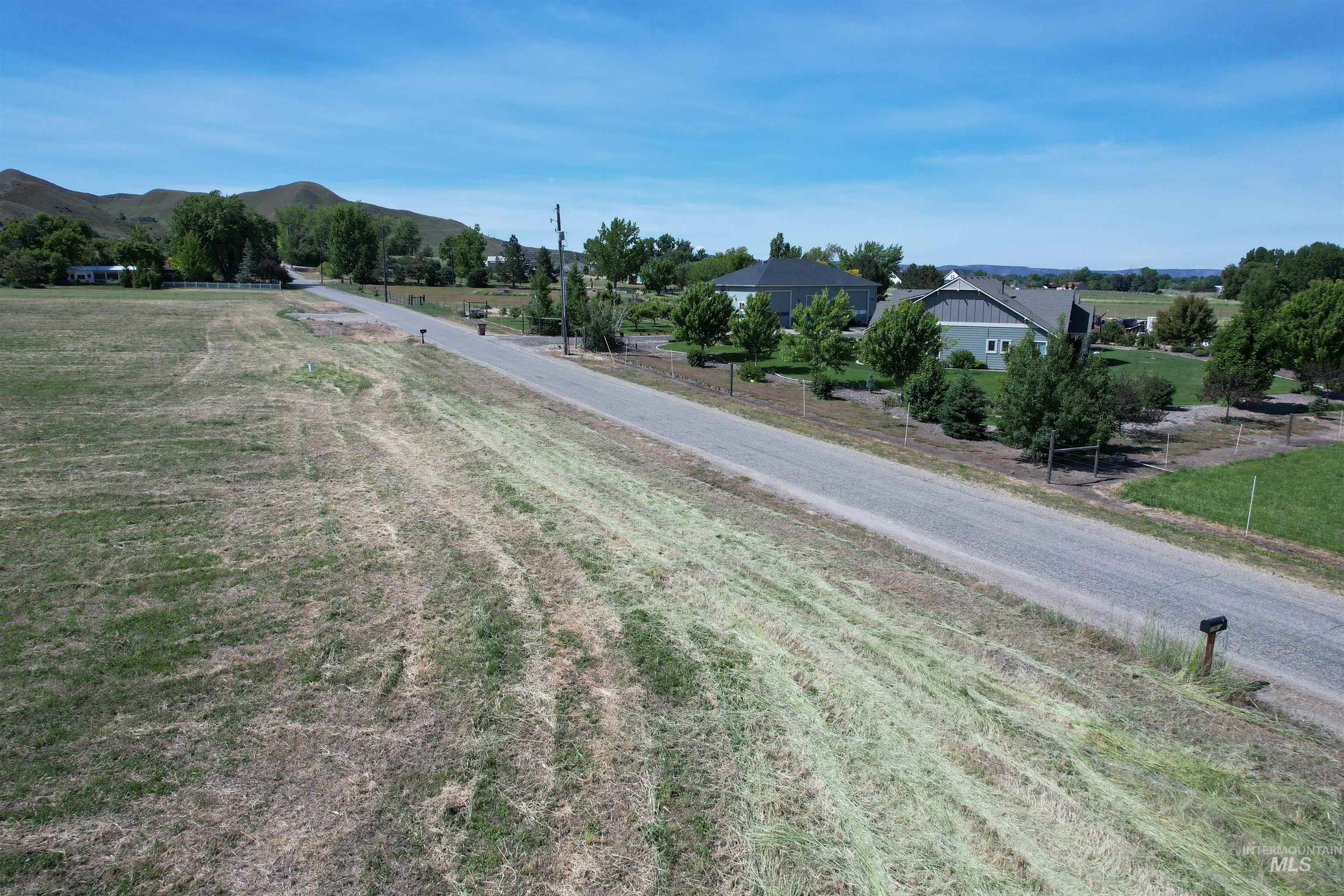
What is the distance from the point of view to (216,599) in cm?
867

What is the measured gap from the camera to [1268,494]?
16.6m

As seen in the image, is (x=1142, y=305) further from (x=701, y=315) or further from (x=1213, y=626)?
(x=1213, y=626)

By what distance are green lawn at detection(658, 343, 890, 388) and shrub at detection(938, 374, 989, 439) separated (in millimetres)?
8112

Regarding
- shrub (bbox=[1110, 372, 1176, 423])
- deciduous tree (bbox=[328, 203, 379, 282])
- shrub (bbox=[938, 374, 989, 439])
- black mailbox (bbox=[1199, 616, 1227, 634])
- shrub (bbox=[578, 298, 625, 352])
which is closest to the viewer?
black mailbox (bbox=[1199, 616, 1227, 634])

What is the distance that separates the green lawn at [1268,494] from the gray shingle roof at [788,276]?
37959 millimetres

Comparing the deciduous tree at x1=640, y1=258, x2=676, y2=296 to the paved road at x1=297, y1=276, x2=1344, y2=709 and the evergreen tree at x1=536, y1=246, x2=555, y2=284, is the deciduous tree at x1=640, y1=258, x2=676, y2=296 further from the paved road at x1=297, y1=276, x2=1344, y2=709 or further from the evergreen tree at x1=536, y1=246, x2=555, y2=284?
the paved road at x1=297, y1=276, x2=1344, y2=709

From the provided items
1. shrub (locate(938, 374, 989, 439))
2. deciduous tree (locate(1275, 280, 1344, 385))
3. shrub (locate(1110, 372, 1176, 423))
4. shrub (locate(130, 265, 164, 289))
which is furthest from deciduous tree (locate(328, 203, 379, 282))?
deciduous tree (locate(1275, 280, 1344, 385))

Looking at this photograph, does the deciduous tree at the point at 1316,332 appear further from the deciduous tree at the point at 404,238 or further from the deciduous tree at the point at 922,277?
the deciduous tree at the point at 404,238

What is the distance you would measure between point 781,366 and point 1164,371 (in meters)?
22.9

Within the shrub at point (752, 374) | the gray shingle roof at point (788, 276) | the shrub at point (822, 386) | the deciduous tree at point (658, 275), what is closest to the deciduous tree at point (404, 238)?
the deciduous tree at point (658, 275)

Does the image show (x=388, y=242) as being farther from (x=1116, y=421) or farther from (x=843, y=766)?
(x=843, y=766)

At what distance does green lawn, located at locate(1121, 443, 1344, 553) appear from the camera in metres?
13.8

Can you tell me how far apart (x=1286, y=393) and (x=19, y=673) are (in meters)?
47.1

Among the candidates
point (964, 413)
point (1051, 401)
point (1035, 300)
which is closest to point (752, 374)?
point (964, 413)
